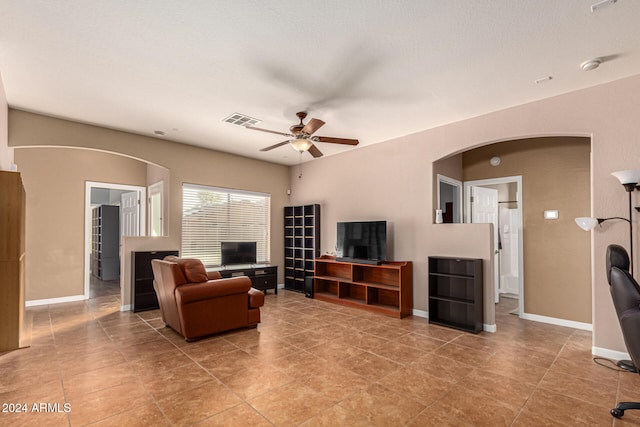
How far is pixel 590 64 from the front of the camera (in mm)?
2996

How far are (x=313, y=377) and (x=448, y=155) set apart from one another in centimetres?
365

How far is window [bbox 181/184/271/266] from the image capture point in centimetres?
611

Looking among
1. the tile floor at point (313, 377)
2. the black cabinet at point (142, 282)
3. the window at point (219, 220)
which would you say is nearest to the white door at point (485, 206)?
the tile floor at point (313, 377)

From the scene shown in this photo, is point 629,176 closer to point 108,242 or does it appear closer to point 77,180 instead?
point 77,180

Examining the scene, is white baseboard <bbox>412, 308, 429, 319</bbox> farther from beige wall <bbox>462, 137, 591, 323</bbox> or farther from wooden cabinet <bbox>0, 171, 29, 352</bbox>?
wooden cabinet <bbox>0, 171, 29, 352</bbox>

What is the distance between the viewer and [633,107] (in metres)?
3.25

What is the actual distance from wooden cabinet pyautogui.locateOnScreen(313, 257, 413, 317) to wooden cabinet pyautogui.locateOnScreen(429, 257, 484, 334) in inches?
16.4

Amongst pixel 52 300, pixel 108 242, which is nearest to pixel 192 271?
pixel 52 300

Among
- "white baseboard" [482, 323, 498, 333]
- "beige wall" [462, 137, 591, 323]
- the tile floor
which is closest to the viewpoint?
the tile floor

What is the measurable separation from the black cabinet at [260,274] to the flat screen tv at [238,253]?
0.18 metres

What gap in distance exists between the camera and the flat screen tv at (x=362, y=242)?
5.21 meters

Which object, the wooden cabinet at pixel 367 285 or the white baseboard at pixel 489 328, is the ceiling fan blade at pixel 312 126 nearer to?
the wooden cabinet at pixel 367 285

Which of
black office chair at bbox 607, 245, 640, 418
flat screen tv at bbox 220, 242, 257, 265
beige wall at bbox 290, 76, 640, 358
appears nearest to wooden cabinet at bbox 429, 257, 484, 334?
beige wall at bbox 290, 76, 640, 358

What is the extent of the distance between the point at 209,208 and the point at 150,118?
2.26 m
